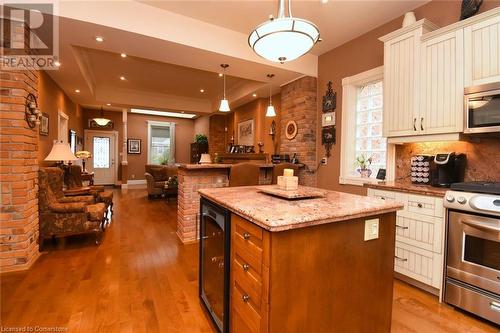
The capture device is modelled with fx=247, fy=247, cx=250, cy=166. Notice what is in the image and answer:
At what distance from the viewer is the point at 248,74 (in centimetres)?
440

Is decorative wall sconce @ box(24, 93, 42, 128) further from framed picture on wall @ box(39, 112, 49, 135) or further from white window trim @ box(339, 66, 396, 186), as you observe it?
white window trim @ box(339, 66, 396, 186)

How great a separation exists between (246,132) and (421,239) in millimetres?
5219

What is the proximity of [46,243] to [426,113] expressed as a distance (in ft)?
16.3

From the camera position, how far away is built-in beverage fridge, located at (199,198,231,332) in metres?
1.57

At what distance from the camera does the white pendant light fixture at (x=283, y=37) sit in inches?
60.9

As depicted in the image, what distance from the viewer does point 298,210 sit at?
135 centimetres

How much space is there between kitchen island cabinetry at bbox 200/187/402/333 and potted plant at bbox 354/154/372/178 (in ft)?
7.04

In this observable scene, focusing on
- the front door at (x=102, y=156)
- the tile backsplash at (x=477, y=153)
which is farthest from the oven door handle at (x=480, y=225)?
the front door at (x=102, y=156)

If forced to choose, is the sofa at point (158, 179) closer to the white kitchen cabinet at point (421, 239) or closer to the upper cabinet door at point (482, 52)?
the white kitchen cabinet at point (421, 239)

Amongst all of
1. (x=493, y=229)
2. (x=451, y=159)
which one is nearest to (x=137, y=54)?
(x=451, y=159)

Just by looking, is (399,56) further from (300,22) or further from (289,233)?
(289,233)

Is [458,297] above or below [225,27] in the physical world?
below


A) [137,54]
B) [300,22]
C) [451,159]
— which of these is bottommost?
[451,159]

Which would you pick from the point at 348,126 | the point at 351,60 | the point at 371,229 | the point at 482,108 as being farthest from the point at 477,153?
the point at 351,60
